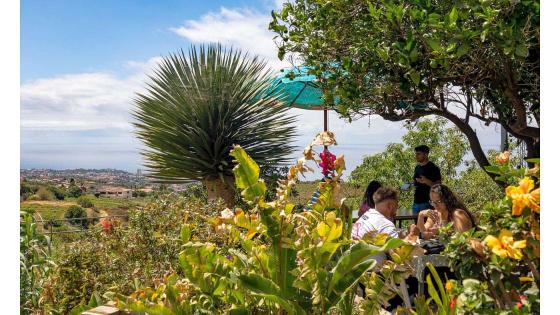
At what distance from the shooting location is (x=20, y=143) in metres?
2.31

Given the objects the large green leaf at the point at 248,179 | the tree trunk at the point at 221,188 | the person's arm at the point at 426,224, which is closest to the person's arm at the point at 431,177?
the person's arm at the point at 426,224

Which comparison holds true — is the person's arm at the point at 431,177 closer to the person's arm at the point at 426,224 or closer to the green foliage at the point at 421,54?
the green foliage at the point at 421,54

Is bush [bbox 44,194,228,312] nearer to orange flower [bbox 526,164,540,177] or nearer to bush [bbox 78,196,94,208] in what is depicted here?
orange flower [bbox 526,164,540,177]

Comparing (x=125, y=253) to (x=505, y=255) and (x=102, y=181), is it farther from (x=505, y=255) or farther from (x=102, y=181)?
(x=102, y=181)

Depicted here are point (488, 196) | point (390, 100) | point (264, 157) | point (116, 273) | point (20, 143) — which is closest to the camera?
point (20, 143)

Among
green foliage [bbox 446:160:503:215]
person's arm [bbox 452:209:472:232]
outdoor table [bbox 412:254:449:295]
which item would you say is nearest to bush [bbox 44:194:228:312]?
outdoor table [bbox 412:254:449:295]

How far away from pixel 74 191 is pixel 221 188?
351 centimetres

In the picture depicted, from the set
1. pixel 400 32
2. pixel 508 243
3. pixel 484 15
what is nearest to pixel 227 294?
pixel 508 243

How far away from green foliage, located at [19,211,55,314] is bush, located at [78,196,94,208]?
8.32 meters

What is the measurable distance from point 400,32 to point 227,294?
8.59 ft

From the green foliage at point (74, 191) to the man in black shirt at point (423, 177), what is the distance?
763cm

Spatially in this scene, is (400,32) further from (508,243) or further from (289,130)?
(289,130)

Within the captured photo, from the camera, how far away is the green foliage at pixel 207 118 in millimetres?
10562

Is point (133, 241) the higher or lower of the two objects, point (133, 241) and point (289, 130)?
the lower
